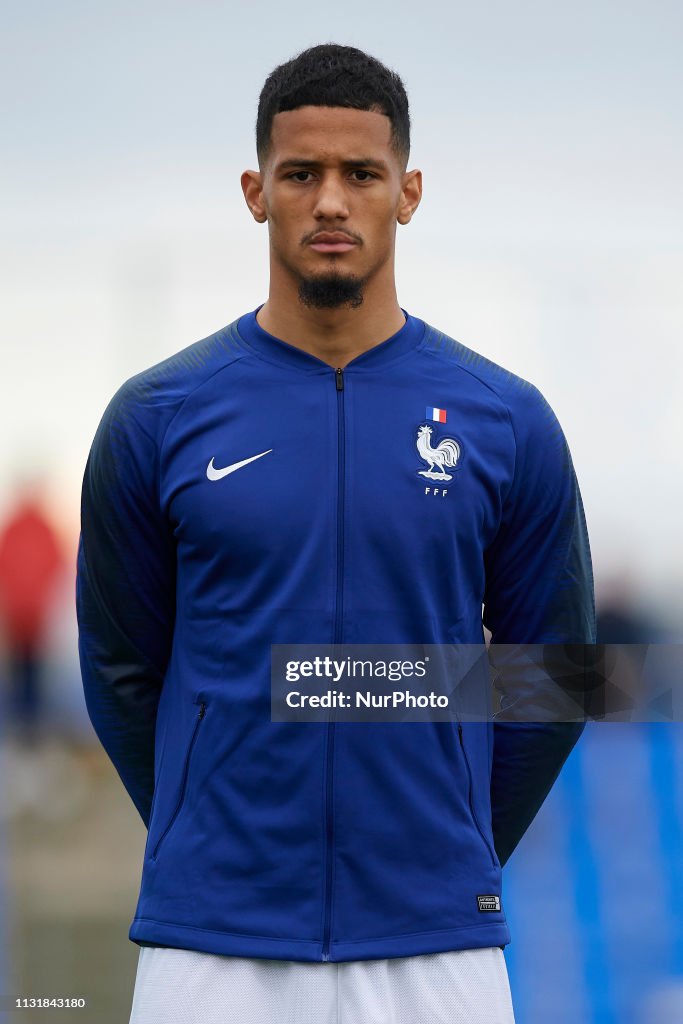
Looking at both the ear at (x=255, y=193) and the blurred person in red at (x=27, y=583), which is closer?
the ear at (x=255, y=193)

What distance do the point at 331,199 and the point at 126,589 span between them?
0.78 metres

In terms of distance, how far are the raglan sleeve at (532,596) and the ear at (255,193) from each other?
57 cm

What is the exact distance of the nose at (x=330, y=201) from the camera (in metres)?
2.28

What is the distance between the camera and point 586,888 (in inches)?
155

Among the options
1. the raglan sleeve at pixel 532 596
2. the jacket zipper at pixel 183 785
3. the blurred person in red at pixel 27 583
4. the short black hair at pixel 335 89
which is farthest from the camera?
the blurred person in red at pixel 27 583

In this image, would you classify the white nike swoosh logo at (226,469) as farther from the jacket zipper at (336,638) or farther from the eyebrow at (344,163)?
the eyebrow at (344,163)

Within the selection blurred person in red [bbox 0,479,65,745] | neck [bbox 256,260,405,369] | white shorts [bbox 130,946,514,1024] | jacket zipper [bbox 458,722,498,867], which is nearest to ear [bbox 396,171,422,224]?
neck [bbox 256,260,405,369]

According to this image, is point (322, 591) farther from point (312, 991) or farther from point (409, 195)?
point (409, 195)

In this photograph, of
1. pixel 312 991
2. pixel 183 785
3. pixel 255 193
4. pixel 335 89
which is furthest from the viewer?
pixel 255 193

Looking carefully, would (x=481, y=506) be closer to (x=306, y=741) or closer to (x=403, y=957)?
(x=306, y=741)

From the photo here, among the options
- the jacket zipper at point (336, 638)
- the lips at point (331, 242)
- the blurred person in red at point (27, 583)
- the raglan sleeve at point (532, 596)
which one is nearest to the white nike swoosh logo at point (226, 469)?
the jacket zipper at point (336, 638)

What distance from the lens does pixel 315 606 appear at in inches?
87.9

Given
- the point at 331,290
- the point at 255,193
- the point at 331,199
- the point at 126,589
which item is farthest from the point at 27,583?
the point at 331,199

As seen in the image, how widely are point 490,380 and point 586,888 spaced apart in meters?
1.95
